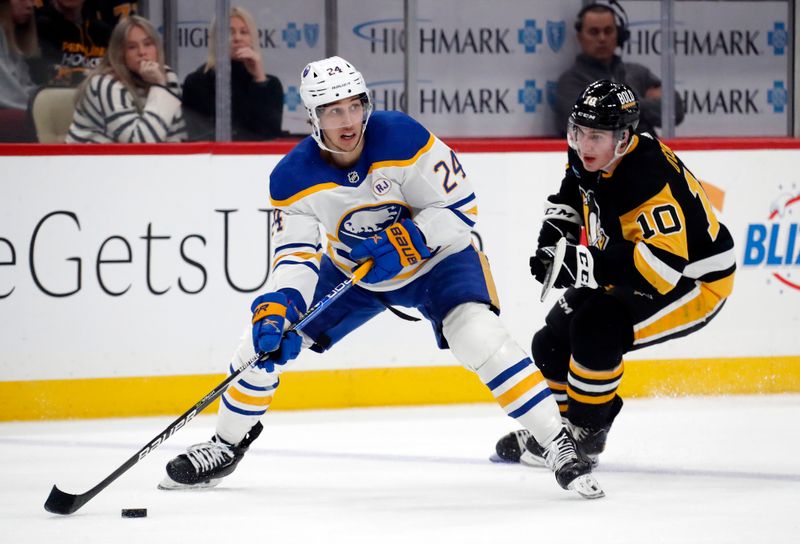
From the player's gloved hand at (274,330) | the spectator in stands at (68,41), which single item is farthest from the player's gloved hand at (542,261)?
the spectator in stands at (68,41)

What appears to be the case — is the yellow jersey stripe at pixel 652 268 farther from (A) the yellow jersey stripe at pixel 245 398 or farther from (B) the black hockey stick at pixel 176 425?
(A) the yellow jersey stripe at pixel 245 398

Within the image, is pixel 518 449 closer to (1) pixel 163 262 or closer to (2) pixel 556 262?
(2) pixel 556 262

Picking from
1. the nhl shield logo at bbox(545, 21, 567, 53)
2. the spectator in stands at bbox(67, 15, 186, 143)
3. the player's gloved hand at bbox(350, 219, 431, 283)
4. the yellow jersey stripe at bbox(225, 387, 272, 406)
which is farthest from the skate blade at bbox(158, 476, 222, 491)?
the nhl shield logo at bbox(545, 21, 567, 53)

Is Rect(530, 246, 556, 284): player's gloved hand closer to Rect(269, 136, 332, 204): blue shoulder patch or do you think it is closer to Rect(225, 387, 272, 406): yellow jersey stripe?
Rect(269, 136, 332, 204): blue shoulder patch

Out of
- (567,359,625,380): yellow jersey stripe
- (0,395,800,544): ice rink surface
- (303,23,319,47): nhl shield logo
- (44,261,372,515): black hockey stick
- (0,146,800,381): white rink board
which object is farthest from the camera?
(303,23,319,47): nhl shield logo

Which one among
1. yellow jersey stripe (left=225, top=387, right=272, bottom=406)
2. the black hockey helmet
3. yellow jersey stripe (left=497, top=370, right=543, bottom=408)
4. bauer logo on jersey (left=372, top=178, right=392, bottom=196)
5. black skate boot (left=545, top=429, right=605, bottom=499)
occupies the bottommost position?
black skate boot (left=545, top=429, right=605, bottom=499)

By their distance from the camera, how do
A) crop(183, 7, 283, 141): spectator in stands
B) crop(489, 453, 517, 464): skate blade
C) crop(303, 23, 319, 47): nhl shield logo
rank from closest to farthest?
crop(489, 453, 517, 464): skate blade
crop(183, 7, 283, 141): spectator in stands
crop(303, 23, 319, 47): nhl shield logo

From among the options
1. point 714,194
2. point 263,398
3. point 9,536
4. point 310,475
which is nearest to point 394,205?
point 263,398

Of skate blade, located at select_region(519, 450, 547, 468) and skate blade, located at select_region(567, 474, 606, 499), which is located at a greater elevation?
skate blade, located at select_region(567, 474, 606, 499)

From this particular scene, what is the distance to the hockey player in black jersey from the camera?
3.49m

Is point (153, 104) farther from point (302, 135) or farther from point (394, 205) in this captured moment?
point (394, 205)

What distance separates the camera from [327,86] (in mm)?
3318

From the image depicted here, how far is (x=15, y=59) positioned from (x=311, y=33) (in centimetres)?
110

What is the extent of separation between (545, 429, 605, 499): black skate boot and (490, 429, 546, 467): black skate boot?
559mm
